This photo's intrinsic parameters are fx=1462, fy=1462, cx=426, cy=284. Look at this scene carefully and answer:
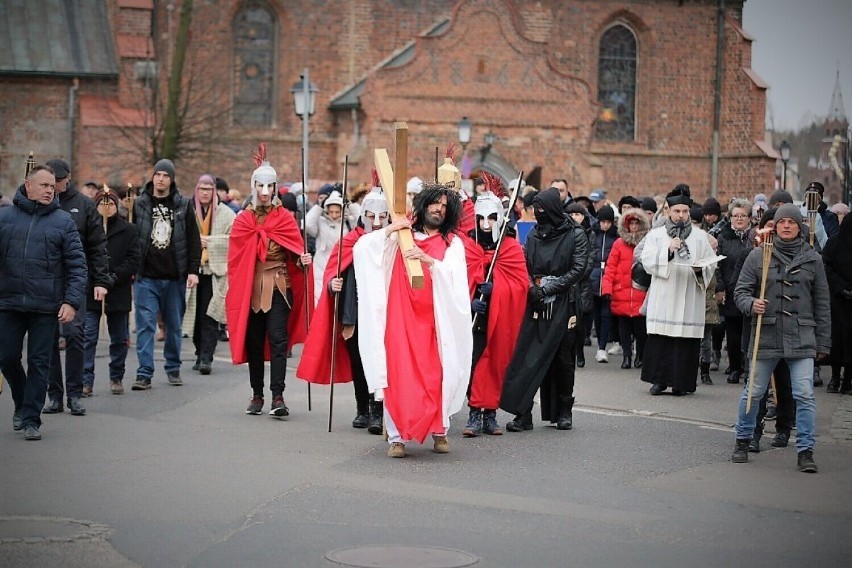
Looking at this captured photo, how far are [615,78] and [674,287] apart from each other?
27.8 m

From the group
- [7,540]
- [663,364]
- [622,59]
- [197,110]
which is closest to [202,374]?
[663,364]

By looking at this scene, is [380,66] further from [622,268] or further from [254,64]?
[622,268]

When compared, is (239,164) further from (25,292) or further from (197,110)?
(25,292)

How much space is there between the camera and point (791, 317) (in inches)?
409

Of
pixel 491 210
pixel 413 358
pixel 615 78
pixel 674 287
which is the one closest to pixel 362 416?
pixel 413 358

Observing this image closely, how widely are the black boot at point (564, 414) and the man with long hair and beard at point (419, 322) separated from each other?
1587 millimetres

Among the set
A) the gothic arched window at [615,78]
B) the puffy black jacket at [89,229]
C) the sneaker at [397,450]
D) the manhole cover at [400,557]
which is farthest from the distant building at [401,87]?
the manhole cover at [400,557]

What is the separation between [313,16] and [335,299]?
28.8 m

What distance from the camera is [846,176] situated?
3678cm

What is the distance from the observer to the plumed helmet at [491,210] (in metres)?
11.8

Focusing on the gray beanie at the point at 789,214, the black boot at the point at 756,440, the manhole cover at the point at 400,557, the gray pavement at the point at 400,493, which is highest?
the gray beanie at the point at 789,214

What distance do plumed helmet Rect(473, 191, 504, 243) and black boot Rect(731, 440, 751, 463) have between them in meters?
2.63

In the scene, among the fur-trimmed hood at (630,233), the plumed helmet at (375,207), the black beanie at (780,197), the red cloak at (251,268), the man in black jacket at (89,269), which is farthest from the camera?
the fur-trimmed hood at (630,233)

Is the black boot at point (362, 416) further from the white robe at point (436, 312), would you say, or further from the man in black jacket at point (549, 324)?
the white robe at point (436, 312)
